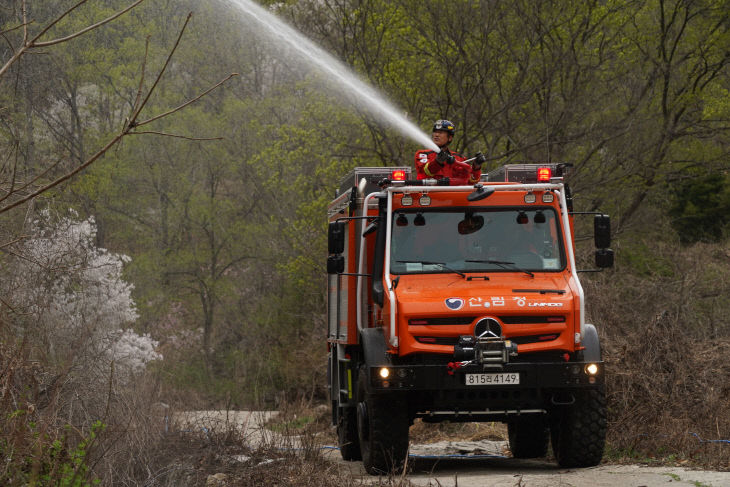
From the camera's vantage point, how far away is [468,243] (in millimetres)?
10797

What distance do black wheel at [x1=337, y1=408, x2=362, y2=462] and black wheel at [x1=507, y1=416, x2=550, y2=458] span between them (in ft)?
6.09

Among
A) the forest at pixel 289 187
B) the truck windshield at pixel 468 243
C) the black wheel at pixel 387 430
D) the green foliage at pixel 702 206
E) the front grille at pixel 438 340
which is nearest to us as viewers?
the front grille at pixel 438 340

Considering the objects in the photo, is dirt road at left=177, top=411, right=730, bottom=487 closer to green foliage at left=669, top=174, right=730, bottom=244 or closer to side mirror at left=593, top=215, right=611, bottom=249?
side mirror at left=593, top=215, right=611, bottom=249

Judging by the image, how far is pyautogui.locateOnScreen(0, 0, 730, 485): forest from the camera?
37.3 ft

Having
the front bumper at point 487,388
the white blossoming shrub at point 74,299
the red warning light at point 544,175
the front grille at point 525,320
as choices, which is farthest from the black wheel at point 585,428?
the white blossoming shrub at point 74,299

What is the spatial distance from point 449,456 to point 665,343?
116 inches

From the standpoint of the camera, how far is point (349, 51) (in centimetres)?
2303

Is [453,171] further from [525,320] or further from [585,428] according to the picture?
[585,428]

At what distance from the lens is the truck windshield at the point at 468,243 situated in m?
10.7

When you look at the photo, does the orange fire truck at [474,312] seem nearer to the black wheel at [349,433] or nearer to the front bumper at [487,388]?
the front bumper at [487,388]

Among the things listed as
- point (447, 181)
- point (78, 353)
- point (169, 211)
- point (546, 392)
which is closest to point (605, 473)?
point (546, 392)

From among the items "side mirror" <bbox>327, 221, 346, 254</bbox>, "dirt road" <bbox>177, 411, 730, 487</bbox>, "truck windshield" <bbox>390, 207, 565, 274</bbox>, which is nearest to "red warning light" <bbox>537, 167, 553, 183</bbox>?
"truck windshield" <bbox>390, 207, 565, 274</bbox>

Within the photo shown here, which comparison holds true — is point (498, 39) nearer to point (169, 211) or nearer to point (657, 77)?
point (657, 77)

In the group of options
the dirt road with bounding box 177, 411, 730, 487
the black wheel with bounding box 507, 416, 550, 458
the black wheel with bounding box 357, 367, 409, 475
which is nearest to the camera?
the dirt road with bounding box 177, 411, 730, 487
